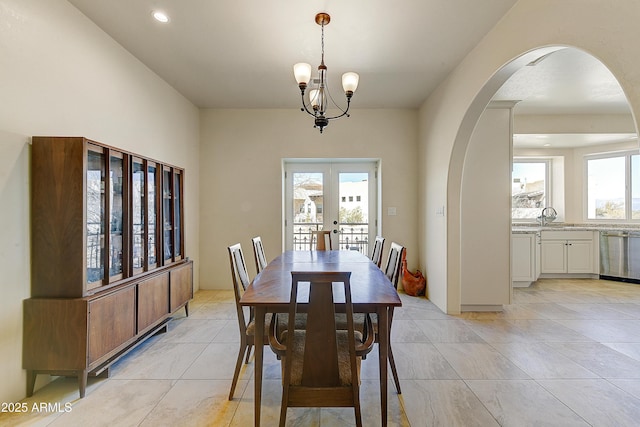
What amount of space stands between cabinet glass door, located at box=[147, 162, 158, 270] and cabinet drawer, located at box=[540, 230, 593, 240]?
5.89 m

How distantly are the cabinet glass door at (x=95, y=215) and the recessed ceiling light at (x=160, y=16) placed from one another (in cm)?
117

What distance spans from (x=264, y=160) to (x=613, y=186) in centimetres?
618

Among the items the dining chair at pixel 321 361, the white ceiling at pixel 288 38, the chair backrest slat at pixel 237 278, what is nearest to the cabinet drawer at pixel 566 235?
the white ceiling at pixel 288 38

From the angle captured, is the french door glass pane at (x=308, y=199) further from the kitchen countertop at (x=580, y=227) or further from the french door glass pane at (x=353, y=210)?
the kitchen countertop at (x=580, y=227)

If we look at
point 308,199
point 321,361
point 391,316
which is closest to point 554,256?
point 308,199

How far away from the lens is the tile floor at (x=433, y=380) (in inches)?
66.5

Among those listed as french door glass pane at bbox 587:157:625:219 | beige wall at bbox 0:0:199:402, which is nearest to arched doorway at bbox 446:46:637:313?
beige wall at bbox 0:0:199:402

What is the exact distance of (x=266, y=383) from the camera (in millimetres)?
2039

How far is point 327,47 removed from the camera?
2768mm

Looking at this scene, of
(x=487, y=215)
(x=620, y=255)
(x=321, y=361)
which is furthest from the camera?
(x=620, y=255)

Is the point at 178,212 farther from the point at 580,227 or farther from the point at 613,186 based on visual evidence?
the point at 613,186

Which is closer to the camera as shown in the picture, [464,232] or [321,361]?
[321,361]

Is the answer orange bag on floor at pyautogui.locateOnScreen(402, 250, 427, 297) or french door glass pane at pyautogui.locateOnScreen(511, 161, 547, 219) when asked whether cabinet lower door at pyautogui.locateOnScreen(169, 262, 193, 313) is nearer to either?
orange bag on floor at pyautogui.locateOnScreen(402, 250, 427, 297)

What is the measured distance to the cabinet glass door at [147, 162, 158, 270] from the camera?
2695mm
